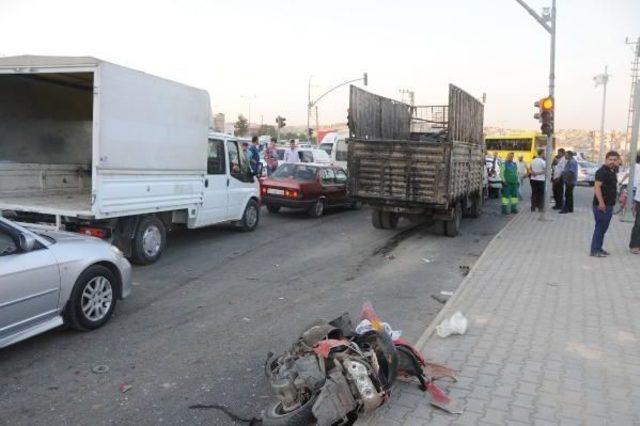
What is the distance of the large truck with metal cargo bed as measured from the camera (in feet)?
35.3

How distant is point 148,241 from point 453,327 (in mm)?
5120

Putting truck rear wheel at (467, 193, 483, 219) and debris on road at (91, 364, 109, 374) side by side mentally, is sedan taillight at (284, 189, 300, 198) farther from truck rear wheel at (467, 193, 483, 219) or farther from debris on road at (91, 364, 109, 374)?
debris on road at (91, 364, 109, 374)

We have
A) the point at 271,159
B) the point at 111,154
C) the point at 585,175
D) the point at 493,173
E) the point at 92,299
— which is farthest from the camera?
the point at 585,175

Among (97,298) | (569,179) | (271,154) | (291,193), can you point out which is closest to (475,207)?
(569,179)

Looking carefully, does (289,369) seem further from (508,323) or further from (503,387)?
(508,323)

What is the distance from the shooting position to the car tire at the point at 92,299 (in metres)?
5.12

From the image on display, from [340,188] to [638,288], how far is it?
9.27 metres

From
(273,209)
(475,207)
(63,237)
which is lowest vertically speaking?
(273,209)

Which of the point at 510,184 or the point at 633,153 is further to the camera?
the point at 510,184

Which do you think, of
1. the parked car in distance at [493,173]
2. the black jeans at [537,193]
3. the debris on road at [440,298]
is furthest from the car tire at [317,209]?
the parked car in distance at [493,173]

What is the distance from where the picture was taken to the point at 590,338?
5035 millimetres

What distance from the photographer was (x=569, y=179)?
1556cm

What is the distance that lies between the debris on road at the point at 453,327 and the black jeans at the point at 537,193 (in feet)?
37.6

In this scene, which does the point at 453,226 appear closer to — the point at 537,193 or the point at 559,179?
the point at 537,193
